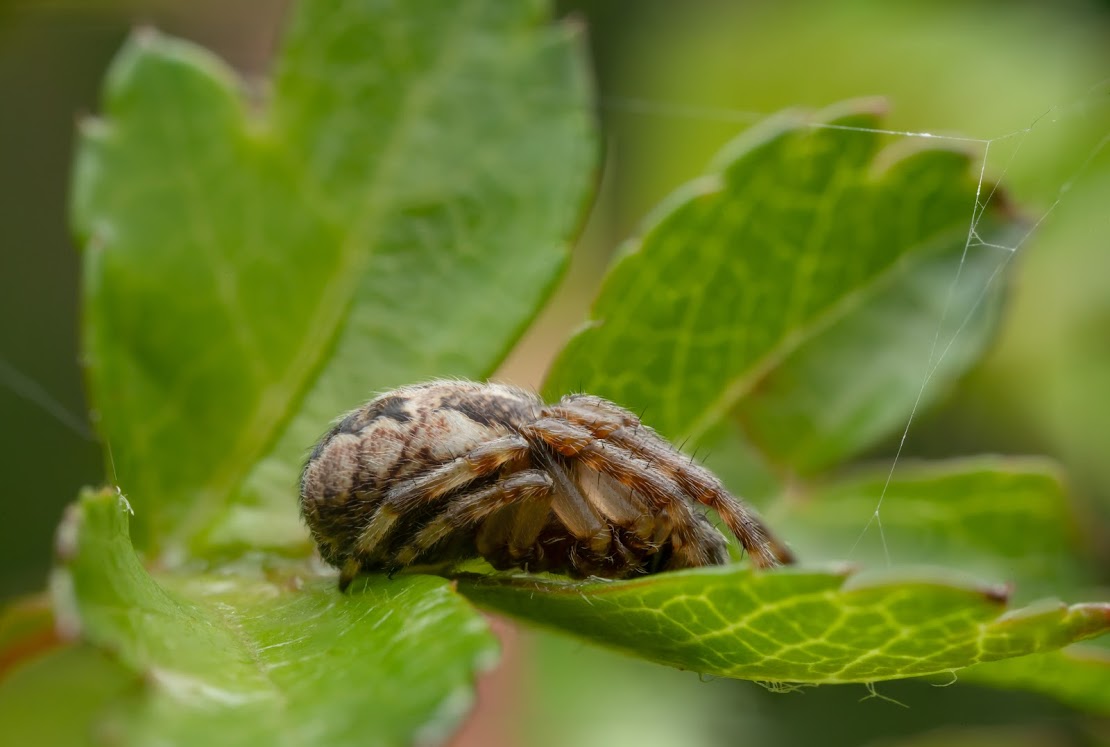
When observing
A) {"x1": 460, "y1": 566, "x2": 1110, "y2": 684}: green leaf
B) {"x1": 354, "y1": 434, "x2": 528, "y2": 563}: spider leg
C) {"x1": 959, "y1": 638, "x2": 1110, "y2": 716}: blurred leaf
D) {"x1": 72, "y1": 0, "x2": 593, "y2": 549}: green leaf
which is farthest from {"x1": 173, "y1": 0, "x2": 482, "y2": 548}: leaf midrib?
{"x1": 959, "y1": 638, "x2": 1110, "y2": 716}: blurred leaf

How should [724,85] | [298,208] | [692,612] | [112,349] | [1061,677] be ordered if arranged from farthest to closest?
[724,85]
[298,208]
[112,349]
[1061,677]
[692,612]

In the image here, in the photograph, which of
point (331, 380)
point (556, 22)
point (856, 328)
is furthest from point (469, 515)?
point (556, 22)

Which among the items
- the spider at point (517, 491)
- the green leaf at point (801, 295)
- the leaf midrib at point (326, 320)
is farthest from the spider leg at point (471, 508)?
the leaf midrib at point (326, 320)

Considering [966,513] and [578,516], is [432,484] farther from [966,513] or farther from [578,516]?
[966,513]

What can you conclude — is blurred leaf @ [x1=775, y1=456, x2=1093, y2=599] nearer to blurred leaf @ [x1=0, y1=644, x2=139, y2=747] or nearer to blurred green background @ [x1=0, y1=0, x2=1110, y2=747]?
blurred green background @ [x1=0, y1=0, x2=1110, y2=747]

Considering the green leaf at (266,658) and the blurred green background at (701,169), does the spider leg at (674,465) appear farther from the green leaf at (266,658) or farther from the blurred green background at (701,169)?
the blurred green background at (701,169)

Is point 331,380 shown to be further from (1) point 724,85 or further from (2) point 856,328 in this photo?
(1) point 724,85

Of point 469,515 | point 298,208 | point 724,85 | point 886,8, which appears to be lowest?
point 469,515
